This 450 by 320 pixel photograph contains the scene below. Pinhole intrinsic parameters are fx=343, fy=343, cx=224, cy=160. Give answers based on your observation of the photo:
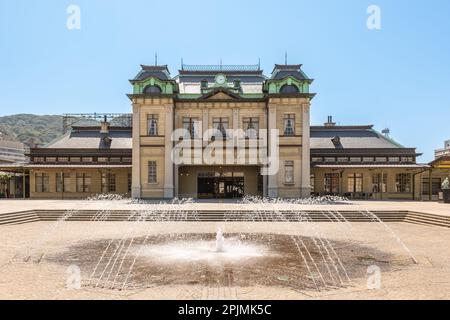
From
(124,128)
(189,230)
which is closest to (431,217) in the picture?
(189,230)

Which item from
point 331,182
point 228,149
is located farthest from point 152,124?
point 331,182

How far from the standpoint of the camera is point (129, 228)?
58.9 ft

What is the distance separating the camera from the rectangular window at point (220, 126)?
33125 mm

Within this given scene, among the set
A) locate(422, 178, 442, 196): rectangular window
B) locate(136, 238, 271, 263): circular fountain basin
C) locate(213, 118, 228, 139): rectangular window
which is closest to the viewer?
locate(136, 238, 271, 263): circular fountain basin

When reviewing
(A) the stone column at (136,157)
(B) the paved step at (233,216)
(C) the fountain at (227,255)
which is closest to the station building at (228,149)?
(A) the stone column at (136,157)

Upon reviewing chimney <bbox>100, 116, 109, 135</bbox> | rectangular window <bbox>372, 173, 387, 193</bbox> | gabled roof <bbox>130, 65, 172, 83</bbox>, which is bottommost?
rectangular window <bbox>372, 173, 387, 193</bbox>

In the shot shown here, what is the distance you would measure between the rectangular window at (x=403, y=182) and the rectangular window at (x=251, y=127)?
644 inches

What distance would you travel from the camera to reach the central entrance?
35156 mm

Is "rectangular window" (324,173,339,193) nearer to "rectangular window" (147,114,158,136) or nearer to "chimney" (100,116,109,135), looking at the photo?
"rectangular window" (147,114,158,136)

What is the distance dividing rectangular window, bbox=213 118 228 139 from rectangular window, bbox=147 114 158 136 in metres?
5.60

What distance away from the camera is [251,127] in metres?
33.4

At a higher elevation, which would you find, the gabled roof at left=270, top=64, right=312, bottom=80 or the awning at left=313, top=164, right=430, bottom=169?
the gabled roof at left=270, top=64, right=312, bottom=80

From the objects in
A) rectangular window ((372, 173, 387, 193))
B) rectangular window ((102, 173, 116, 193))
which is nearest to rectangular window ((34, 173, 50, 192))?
rectangular window ((102, 173, 116, 193))
